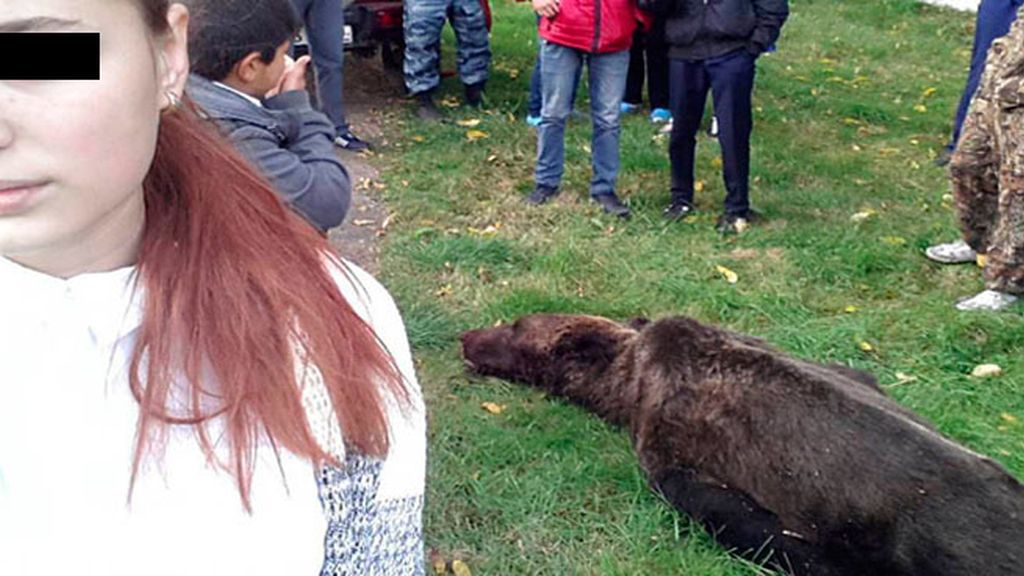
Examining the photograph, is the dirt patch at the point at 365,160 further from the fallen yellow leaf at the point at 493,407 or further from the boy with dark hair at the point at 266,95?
the fallen yellow leaf at the point at 493,407

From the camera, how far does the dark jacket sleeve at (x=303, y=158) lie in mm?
3039

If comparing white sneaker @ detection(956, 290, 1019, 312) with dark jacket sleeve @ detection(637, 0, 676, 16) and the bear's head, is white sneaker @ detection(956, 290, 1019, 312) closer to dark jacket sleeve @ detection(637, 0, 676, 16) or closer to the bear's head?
the bear's head

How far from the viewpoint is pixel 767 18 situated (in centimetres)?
593

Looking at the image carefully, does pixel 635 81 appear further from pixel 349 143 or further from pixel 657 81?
pixel 349 143

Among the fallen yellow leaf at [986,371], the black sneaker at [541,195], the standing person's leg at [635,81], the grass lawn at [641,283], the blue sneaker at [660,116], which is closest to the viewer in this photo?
the grass lawn at [641,283]

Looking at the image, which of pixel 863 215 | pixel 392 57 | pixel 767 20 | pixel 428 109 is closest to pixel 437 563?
pixel 767 20

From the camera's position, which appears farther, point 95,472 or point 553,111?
point 553,111

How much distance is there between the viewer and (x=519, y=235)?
6.16 m

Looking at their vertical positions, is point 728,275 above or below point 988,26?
below

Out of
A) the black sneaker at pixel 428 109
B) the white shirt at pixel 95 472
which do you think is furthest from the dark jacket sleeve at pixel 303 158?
the black sneaker at pixel 428 109

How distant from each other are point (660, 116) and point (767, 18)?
2393 millimetres

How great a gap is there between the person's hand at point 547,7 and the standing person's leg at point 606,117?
0.34m

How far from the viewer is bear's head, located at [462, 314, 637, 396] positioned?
4500 mm

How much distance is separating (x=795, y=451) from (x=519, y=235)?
3.05m
